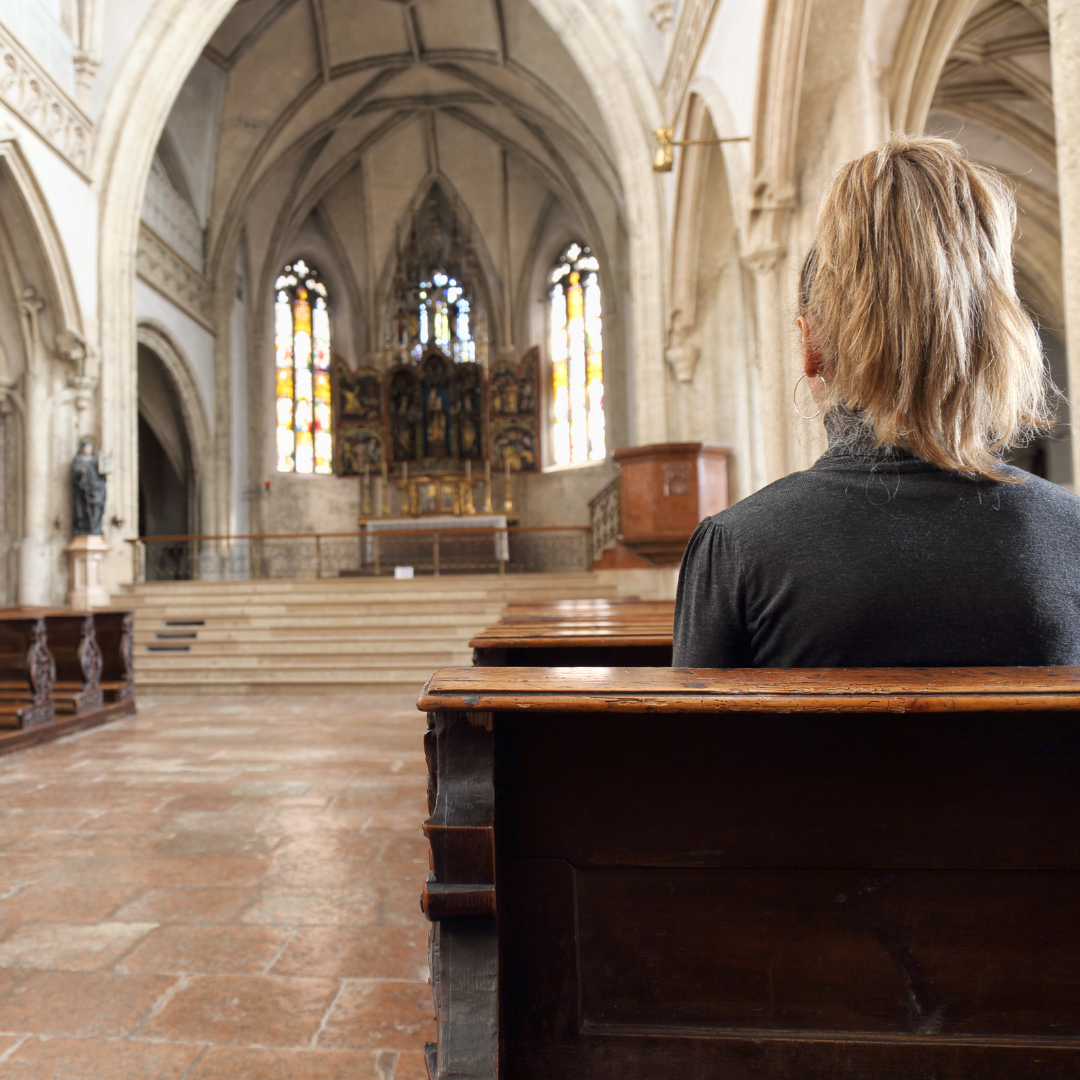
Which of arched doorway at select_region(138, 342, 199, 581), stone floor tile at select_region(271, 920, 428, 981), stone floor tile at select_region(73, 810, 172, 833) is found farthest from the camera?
arched doorway at select_region(138, 342, 199, 581)

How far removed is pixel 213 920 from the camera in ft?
7.93

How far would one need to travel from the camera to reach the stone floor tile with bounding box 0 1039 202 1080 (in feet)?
5.55

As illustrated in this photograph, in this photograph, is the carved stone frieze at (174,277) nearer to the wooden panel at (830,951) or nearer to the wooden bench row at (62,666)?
the wooden bench row at (62,666)

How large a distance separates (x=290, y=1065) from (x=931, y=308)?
173 centimetres

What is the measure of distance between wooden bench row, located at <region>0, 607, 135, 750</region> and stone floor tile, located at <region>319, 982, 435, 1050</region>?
A: 3.92 meters

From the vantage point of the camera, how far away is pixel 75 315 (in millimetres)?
10961

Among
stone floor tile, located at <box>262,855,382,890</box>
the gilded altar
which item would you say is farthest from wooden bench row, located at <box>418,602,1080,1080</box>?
the gilded altar

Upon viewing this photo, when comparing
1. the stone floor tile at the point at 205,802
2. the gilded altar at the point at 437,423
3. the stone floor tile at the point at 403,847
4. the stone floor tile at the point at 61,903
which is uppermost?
the gilded altar at the point at 437,423

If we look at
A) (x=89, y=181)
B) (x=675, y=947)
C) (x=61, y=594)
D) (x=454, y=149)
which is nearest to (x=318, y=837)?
(x=675, y=947)

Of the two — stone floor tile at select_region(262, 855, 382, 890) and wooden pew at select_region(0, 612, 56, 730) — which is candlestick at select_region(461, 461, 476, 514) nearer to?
wooden pew at select_region(0, 612, 56, 730)

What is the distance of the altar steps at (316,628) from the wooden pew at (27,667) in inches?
99.2

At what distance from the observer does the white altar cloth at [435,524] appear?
50.9ft

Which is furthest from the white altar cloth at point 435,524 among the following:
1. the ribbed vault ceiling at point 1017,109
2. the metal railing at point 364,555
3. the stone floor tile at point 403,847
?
the stone floor tile at point 403,847

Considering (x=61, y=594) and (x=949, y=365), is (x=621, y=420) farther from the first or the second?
(x=949, y=365)
